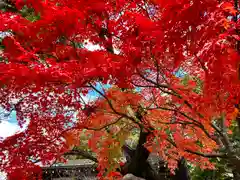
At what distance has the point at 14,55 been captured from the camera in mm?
7672

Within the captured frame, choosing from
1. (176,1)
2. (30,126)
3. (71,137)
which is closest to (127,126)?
(71,137)

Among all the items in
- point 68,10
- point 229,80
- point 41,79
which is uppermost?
point 68,10

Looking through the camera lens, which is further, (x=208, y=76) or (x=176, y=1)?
(x=208, y=76)

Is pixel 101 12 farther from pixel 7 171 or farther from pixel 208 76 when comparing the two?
pixel 7 171

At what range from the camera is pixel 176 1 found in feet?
13.3

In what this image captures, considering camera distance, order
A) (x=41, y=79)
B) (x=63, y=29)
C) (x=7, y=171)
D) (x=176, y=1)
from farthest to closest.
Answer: (x=7, y=171), (x=63, y=29), (x=41, y=79), (x=176, y=1)

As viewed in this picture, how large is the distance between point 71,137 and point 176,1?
6937 millimetres

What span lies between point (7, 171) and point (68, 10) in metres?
5.62

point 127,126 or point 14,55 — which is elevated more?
point 14,55

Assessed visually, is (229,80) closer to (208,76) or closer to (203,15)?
(208,76)

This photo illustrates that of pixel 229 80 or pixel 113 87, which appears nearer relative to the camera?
pixel 229 80

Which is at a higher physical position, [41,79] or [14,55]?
[14,55]

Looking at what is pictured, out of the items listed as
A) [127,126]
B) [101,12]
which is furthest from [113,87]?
[101,12]

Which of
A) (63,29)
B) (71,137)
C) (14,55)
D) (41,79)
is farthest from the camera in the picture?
Result: (71,137)
